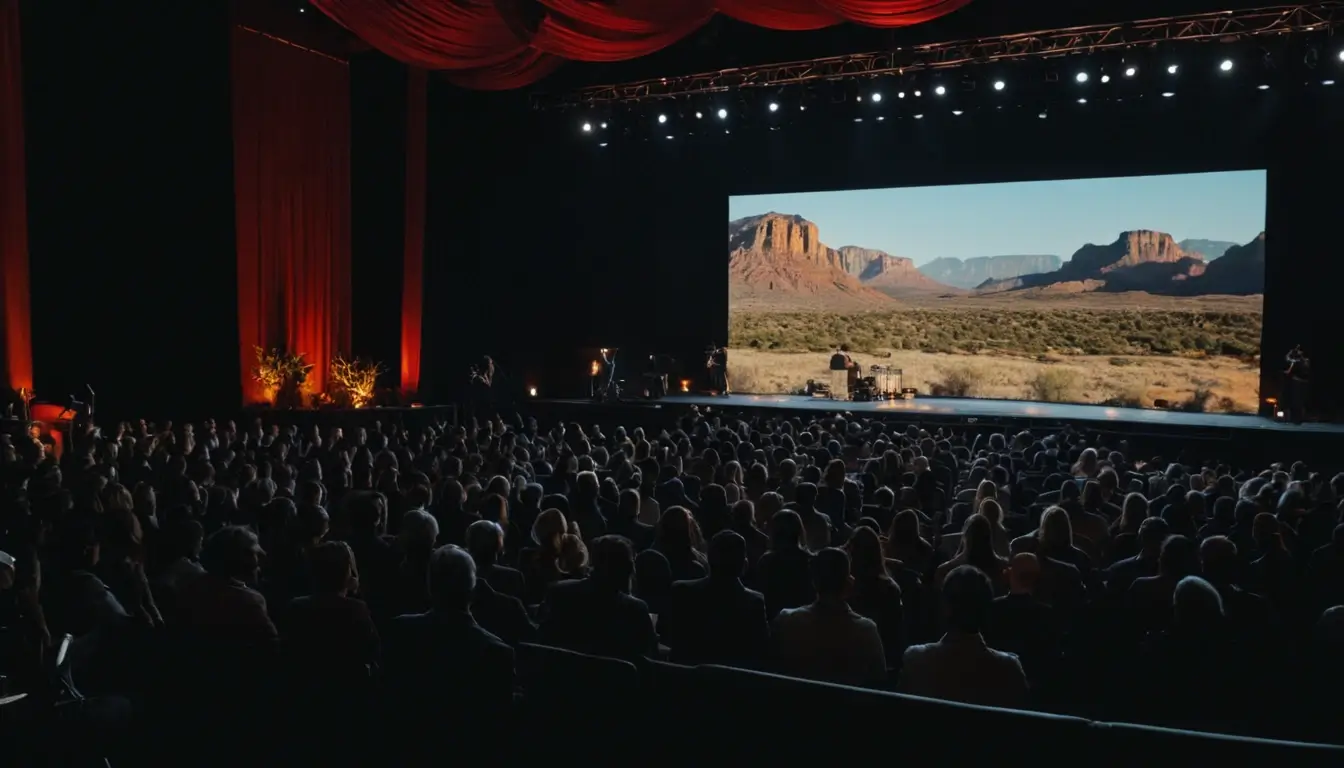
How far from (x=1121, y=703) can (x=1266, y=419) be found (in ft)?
43.9

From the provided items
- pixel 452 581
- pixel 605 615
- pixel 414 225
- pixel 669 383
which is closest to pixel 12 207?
pixel 414 225

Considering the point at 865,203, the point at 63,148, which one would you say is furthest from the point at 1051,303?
the point at 63,148

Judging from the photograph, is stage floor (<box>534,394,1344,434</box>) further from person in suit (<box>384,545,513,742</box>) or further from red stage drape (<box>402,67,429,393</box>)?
person in suit (<box>384,545,513,742</box>)

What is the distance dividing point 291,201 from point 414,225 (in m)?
1.92

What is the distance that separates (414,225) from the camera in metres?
16.0

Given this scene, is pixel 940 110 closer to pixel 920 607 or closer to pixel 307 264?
pixel 307 264

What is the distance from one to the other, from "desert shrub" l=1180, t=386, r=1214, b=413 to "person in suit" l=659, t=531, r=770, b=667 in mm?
15202

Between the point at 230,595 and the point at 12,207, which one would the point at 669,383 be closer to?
the point at 12,207

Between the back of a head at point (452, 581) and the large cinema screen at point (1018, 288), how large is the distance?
1609 centimetres

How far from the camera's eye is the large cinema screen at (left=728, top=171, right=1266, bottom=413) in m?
16.0

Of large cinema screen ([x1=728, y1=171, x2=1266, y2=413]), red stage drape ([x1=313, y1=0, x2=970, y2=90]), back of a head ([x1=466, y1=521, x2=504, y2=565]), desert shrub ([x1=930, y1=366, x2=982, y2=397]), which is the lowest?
back of a head ([x1=466, y1=521, x2=504, y2=565])

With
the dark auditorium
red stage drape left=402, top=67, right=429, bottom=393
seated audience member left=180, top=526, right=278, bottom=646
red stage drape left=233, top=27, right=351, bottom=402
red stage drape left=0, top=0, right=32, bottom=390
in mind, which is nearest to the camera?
the dark auditorium

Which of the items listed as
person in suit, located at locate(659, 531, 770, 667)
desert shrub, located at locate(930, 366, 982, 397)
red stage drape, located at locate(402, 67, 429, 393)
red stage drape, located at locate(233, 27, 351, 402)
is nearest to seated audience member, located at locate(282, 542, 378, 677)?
person in suit, located at locate(659, 531, 770, 667)

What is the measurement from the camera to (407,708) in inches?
104
